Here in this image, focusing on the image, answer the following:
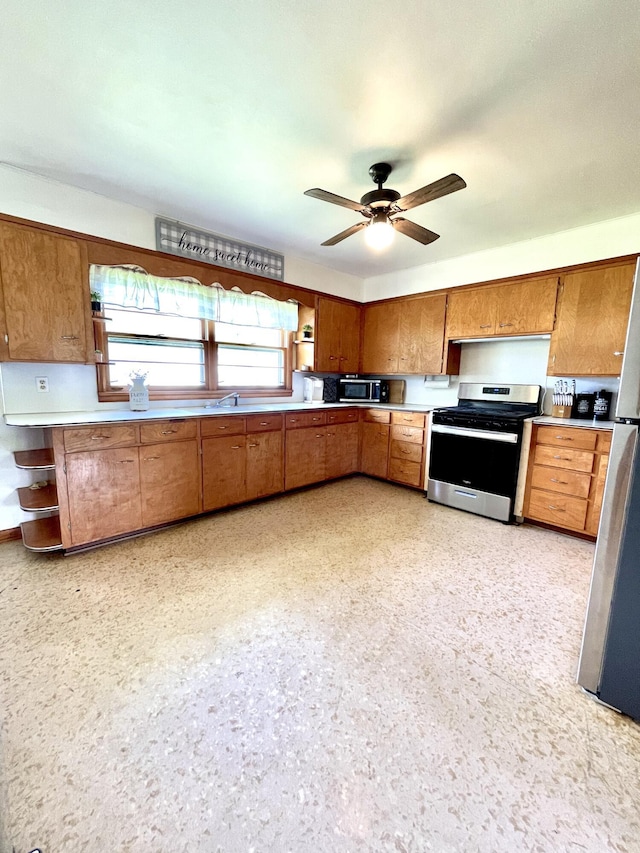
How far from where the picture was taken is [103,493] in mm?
2461

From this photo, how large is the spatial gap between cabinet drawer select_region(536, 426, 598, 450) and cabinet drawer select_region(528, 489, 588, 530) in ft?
1.44

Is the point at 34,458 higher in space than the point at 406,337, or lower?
lower

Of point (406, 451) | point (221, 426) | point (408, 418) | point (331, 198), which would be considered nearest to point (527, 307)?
point (408, 418)

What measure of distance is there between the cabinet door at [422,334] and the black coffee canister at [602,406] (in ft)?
4.80

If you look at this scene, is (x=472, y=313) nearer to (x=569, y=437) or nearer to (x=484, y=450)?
(x=484, y=450)

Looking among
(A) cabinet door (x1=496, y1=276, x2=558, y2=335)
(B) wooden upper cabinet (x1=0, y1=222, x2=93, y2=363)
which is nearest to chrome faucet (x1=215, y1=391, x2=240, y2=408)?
(B) wooden upper cabinet (x1=0, y1=222, x2=93, y2=363)

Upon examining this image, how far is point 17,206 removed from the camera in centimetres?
233

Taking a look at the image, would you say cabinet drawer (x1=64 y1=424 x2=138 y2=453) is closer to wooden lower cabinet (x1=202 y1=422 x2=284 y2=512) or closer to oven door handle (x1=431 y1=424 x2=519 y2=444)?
wooden lower cabinet (x1=202 y1=422 x2=284 y2=512)

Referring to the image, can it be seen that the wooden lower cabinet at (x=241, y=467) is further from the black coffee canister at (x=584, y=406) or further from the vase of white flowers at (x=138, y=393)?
the black coffee canister at (x=584, y=406)

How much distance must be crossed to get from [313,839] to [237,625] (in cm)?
93

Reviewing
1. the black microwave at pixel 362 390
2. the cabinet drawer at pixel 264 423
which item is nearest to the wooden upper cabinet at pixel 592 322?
the black microwave at pixel 362 390

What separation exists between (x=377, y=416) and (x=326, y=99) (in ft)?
9.96

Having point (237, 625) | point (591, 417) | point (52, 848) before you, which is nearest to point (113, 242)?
point (237, 625)

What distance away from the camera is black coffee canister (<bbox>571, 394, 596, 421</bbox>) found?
3100 mm
